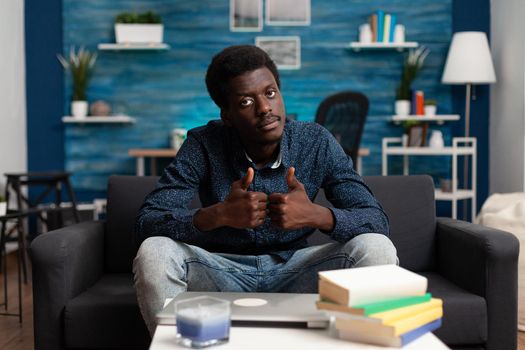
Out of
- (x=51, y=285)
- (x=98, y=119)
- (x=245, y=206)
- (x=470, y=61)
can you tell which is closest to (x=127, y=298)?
(x=51, y=285)

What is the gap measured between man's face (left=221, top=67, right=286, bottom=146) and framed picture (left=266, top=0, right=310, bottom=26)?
3.43 meters

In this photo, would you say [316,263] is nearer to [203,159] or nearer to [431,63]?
[203,159]

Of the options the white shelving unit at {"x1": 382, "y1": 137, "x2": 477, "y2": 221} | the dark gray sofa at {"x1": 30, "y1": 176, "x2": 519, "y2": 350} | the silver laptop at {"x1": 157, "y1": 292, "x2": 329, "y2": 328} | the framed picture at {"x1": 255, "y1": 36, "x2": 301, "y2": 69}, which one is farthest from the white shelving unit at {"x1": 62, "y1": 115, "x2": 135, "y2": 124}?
the silver laptop at {"x1": 157, "y1": 292, "x2": 329, "y2": 328}

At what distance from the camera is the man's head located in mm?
1924

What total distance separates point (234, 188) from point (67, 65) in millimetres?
3992

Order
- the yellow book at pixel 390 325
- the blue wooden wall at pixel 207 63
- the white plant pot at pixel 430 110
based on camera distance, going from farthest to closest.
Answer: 1. the blue wooden wall at pixel 207 63
2. the white plant pot at pixel 430 110
3. the yellow book at pixel 390 325

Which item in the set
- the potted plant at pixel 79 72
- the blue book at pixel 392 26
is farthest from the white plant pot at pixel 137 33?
the blue book at pixel 392 26

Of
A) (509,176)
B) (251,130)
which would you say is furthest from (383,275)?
(509,176)

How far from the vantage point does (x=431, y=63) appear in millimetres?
5293

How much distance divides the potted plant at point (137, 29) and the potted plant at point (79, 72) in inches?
12.3

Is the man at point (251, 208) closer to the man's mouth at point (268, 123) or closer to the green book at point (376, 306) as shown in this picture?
the man's mouth at point (268, 123)

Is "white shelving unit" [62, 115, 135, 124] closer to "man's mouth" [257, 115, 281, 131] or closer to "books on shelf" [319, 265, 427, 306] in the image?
"man's mouth" [257, 115, 281, 131]

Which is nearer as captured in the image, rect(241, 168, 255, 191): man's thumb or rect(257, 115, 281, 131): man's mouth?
rect(241, 168, 255, 191): man's thumb

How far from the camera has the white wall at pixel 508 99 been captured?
15.1ft
